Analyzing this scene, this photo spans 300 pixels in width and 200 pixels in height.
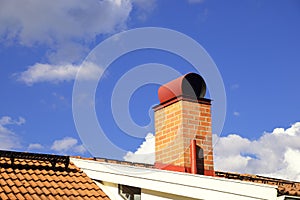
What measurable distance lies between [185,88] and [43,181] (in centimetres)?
277

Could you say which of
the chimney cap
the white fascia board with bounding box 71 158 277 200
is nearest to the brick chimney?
the chimney cap

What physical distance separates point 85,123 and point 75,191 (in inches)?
56.5

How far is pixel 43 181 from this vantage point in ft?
25.2

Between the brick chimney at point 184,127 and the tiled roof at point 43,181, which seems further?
the brick chimney at point 184,127

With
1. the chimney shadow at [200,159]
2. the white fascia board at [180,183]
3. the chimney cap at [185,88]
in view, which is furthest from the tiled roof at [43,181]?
the chimney cap at [185,88]

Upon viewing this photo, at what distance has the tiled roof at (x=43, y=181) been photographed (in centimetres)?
713

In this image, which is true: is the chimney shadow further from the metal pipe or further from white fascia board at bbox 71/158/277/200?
white fascia board at bbox 71/158/277/200

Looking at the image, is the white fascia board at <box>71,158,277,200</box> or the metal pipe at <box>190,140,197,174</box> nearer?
the white fascia board at <box>71,158,277,200</box>

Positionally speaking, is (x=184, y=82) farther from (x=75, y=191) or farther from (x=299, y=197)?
(x=299, y=197)

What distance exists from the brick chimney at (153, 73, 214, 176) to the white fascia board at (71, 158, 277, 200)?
2.66 ft

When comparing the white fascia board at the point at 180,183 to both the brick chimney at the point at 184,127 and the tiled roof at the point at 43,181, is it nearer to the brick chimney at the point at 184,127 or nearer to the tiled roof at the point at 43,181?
the tiled roof at the point at 43,181

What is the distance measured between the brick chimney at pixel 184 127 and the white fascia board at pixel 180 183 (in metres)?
0.81

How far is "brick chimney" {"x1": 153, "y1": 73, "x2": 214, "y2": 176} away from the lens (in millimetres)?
7762

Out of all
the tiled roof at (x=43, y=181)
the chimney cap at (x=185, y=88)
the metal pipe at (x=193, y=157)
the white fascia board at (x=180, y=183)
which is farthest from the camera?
the chimney cap at (x=185, y=88)
